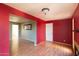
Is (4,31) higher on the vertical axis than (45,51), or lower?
higher

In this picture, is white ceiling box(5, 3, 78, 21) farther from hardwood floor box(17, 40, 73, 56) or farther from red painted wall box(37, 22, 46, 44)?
red painted wall box(37, 22, 46, 44)

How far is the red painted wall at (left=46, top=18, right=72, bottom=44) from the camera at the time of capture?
586cm

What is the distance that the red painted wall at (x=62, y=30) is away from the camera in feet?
19.2

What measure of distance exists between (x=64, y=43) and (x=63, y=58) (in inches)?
228

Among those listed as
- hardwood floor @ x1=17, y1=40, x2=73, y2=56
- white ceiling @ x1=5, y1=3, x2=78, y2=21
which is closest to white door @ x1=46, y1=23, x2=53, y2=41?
hardwood floor @ x1=17, y1=40, x2=73, y2=56

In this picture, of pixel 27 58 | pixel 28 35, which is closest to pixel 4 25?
pixel 27 58

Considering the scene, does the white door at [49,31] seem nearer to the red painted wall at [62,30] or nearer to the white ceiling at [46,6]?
the red painted wall at [62,30]

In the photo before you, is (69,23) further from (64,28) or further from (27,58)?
(27,58)

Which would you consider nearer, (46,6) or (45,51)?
(46,6)

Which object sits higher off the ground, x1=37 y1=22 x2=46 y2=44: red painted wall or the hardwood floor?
x1=37 y1=22 x2=46 y2=44: red painted wall

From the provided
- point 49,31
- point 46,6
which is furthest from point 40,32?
point 46,6

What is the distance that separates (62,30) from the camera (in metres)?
6.41

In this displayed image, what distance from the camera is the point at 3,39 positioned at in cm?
255

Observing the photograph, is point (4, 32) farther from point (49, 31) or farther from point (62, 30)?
point (49, 31)
